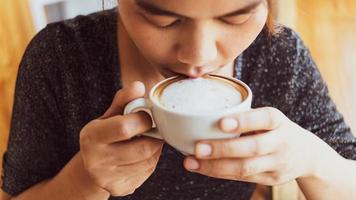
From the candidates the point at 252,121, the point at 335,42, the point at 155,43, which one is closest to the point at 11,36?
the point at 155,43

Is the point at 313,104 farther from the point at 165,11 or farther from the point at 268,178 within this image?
the point at 165,11

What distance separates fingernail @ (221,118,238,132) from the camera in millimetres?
569

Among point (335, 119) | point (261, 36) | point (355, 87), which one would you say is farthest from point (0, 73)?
point (355, 87)

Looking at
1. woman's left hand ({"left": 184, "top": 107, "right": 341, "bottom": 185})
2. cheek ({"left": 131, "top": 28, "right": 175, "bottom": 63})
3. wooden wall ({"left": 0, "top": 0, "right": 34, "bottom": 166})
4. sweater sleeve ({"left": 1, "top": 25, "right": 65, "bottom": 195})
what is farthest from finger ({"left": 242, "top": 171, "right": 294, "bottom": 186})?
wooden wall ({"left": 0, "top": 0, "right": 34, "bottom": 166})

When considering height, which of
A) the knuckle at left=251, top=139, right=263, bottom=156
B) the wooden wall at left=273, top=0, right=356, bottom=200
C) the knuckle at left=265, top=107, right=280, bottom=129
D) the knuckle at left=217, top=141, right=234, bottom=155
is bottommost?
the wooden wall at left=273, top=0, right=356, bottom=200

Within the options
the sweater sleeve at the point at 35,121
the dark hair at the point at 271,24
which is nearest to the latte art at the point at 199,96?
the dark hair at the point at 271,24

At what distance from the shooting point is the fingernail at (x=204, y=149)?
23.3 inches

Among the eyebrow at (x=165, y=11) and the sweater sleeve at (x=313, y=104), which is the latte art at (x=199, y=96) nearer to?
the eyebrow at (x=165, y=11)

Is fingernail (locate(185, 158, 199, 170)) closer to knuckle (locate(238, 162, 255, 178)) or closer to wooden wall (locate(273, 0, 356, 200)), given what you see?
knuckle (locate(238, 162, 255, 178))

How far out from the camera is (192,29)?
0.68 m

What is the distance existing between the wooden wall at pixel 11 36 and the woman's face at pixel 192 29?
0.69 meters

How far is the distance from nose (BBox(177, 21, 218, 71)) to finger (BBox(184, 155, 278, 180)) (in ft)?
0.48

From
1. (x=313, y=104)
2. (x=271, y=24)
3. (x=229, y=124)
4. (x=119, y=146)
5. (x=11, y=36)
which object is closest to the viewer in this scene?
(x=229, y=124)

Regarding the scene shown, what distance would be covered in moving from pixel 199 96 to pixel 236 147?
0.09m
